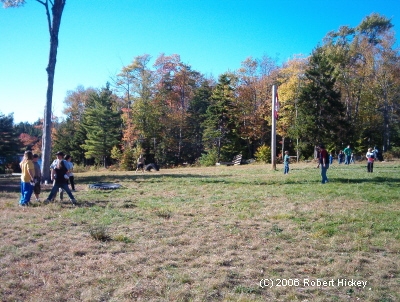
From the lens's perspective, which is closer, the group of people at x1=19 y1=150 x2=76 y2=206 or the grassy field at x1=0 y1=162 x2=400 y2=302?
the grassy field at x1=0 y1=162 x2=400 y2=302

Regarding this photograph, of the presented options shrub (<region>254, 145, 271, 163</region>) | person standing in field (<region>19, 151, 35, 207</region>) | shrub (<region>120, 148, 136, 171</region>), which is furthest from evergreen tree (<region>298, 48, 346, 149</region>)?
person standing in field (<region>19, 151, 35, 207</region>)

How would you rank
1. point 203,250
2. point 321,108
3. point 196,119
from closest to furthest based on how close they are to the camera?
point 203,250
point 321,108
point 196,119

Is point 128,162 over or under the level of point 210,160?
under

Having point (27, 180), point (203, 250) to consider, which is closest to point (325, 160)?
point (203, 250)

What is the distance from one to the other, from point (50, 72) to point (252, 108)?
33634 millimetres

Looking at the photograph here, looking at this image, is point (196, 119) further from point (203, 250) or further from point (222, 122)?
point (203, 250)

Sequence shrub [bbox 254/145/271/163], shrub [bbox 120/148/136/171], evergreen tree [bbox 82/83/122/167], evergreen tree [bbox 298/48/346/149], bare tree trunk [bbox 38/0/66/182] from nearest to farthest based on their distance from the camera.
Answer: bare tree trunk [bbox 38/0/66/182], evergreen tree [bbox 298/48/346/149], shrub [bbox 254/145/271/163], shrub [bbox 120/148/136/171], evergreen tree [bbox 82/83/122/167]

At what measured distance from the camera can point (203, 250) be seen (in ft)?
20.6

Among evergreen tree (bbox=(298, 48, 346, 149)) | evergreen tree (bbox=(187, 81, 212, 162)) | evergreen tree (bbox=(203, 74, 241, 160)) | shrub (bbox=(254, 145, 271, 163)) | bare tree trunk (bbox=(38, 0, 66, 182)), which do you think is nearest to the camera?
bare tree trunk (bbox=(38, 0, 66, 182))

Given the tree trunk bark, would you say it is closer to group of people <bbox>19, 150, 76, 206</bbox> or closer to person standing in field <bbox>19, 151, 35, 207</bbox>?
group of people <bbox>19, 150, 76, 206</bbox>

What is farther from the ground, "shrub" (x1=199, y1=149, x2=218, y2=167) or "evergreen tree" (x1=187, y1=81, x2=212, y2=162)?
"evergreen tree" (x1=187, y1=81, x2=212, y2=162)

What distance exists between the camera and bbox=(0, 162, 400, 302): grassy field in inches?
183

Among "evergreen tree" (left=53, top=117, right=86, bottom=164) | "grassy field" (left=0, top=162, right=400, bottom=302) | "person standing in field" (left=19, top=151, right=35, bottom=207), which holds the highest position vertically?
"evergreen tree" (left=53, top=117, right=86, bottom=164)

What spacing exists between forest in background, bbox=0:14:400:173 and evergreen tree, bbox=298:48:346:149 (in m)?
0.11
